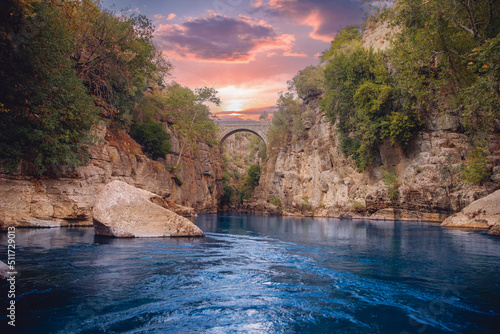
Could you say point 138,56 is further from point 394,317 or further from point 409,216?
point 409,216

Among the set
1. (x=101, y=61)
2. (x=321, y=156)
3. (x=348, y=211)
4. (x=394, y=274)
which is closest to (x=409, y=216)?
(x=348, y=211)

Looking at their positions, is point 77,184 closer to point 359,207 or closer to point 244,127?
point 359,207

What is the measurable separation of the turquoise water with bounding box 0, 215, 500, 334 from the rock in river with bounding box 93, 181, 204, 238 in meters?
2.13

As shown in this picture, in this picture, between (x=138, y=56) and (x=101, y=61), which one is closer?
(x=101, y=61)

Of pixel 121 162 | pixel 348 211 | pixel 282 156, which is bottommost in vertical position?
pixel 348 211

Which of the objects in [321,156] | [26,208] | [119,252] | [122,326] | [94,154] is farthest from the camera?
[321,156]

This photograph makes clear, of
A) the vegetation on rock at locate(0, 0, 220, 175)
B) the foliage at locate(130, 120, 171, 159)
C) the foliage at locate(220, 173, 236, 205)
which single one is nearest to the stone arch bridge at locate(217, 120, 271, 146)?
the foliage at locate(220, 173, 236, 205)

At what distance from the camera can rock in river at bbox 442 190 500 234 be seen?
14.5m

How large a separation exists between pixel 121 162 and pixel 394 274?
18782 millimetres

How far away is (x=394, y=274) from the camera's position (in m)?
5.54

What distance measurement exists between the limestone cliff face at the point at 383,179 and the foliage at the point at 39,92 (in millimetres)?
24398

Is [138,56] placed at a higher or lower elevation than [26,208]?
higher

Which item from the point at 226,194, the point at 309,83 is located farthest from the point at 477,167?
the point at 226,194

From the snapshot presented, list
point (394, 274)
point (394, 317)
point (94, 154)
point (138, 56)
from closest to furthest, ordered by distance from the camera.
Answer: point (394, 317), point (394, 274), point (94, 154), point (138, 56)
